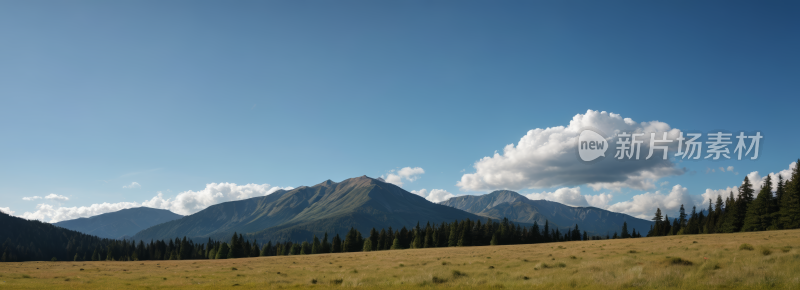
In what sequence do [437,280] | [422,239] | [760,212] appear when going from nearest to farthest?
1. [437,280]
2. [760,212]
3. [422,239]

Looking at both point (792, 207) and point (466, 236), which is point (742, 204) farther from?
point (466, 236)

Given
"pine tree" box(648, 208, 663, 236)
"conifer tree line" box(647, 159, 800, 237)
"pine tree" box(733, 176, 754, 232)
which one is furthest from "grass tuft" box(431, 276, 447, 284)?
"pine tree" box(648, 208, 663, 236)

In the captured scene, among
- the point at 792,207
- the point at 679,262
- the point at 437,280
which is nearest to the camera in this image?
the point at 679,262

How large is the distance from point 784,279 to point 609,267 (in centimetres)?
819

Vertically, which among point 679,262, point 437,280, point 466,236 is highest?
point 679,262

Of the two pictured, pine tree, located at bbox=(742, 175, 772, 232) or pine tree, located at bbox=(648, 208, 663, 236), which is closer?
pine tree, located at bbox=(742, 175, 772, 232)

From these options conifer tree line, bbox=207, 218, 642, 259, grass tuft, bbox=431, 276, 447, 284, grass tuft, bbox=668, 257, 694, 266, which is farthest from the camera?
conifer tree line, bbox=207, 218, 642, 259

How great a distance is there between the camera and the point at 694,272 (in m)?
19.2

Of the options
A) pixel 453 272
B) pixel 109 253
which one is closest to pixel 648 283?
pixel 453 272

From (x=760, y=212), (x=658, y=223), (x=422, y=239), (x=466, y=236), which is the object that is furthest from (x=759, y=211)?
(x=422, y=239)

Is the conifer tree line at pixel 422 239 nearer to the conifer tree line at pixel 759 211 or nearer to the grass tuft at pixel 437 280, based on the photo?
the conifer tree line at pixel 759 211

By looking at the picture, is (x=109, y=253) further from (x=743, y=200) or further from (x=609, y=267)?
(x=743, y=200)

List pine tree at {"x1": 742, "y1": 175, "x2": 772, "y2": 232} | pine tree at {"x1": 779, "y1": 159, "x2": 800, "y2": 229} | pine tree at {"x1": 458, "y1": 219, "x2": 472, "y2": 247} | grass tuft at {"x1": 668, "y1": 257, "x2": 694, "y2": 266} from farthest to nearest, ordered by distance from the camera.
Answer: pine tree at {"x1": 458, "y1": 219, "x2": 472, "y2": 247} < pine tree at {"x1": 742, "y1": 175, "x2": 772, "y2": 232} < pine tree at {"x1": 779, "y1": 159, "x2": 800, "y2": 229} < grass tuft at {"x1": 668, "y1": 257, "x2": 694, "y2": 266}

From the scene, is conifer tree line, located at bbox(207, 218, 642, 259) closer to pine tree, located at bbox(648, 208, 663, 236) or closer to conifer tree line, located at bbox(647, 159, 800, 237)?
pine tree, located at bbox(648, 208, 663, 236)
